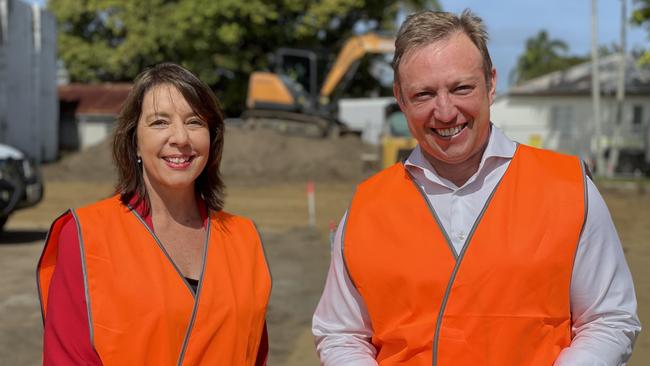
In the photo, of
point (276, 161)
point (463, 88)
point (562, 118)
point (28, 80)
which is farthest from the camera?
point (562, 118)

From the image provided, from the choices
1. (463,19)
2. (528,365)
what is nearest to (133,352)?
(528,365)

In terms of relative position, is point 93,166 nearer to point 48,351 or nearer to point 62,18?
point 62,18

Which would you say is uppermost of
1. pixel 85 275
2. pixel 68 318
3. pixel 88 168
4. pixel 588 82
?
pixel 588 82

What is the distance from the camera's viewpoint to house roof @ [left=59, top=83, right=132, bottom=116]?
41531mm

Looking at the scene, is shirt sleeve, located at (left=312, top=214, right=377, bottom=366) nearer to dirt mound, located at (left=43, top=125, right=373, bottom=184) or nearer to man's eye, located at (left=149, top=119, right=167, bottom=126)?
man's eye, located at (left=149, top=119, right=167, bottom=126)

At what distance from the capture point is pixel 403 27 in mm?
2615

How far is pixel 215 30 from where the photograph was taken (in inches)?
1555

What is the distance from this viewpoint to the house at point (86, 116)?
41.7 metres

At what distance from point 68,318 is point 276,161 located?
Result: 25.2 meters

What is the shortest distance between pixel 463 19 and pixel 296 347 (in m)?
5.33

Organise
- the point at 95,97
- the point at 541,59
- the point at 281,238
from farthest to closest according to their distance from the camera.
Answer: the point at 541,59, the point at 95,97, the point at 281,238

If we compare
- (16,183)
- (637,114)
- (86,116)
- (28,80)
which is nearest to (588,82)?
(637,114)

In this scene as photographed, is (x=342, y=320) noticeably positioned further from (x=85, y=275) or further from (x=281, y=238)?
(x=281, y=238)

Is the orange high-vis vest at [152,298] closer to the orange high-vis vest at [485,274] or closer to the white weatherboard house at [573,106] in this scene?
the orange high-vis vest at [485,274]
